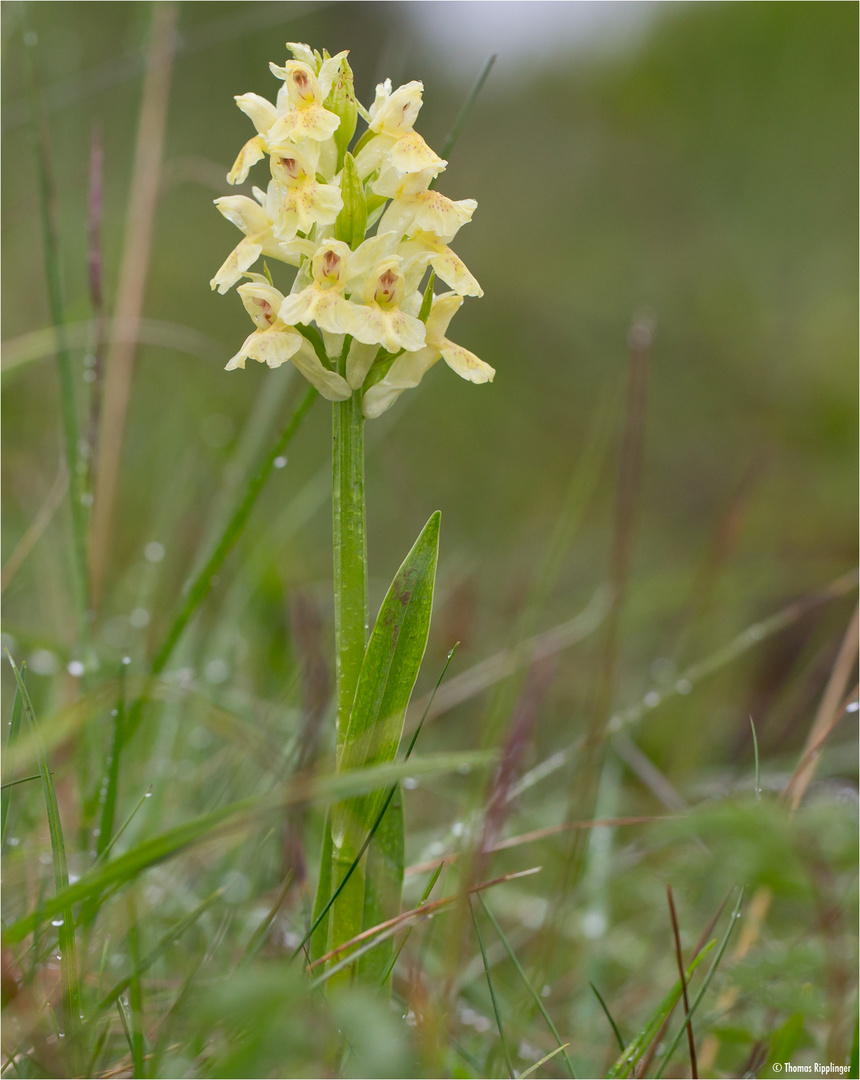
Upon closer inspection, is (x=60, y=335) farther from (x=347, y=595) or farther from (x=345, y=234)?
(x=347, y=595)

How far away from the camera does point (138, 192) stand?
2256 millimetres

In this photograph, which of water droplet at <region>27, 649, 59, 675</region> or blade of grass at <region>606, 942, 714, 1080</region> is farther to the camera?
water droplet at <region>27, 649, 59, 675</region>

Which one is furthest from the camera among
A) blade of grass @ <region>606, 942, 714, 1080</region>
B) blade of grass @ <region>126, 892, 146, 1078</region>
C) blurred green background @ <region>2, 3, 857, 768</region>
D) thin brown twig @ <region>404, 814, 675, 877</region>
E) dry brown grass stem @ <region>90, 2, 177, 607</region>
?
blurred green background @ <region>2, 3, 857, 768</region>

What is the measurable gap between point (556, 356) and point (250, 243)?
4713mm

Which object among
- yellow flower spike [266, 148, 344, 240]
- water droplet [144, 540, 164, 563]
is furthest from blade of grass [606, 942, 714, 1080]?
water droplet [144, 540, 164, 563]

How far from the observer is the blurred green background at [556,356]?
2.85 meters

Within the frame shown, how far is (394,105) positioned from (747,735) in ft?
7.76

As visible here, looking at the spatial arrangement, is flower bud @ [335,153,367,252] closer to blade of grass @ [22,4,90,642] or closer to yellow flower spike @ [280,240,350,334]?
yellow flower spike @ [280,240,350,334]

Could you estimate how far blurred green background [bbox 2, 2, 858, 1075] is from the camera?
2854mm

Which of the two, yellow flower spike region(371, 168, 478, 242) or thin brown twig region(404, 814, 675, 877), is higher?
yellow flower spike region(371, 168, 478, 242)

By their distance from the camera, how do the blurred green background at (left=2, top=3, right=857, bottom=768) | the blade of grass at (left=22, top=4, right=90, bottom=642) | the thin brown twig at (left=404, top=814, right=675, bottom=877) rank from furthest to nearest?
the blurred green background at (left=2, top=3, right=857, bottom=768), the blade of grass at (left=22, top=4, right=90, bottom=642), the thin brown twig at (left=404, top=814, right=675, bottom=877)

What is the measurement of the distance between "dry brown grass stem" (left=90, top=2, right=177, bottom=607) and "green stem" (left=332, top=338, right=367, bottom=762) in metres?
1.29

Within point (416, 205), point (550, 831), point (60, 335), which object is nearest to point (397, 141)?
point (416, 205)

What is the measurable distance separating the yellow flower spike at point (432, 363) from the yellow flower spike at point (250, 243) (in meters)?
0.19
